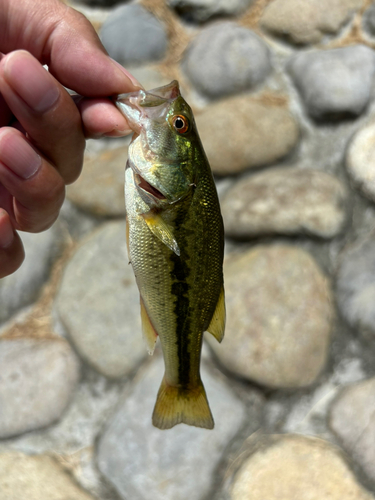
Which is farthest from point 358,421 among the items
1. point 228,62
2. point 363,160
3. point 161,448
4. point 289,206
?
point 228,62

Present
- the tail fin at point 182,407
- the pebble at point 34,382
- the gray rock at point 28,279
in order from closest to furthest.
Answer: the tail fin at point 182,407 < the pebble at point 34,382 < the gray rock at point 28,279

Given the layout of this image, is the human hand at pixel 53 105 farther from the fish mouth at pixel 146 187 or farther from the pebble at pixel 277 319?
the pebble at pixel 277 319

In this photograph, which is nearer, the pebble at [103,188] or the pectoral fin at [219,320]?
the pectoral fin at [219,320]

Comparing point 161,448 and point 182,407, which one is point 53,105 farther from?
point 161,448

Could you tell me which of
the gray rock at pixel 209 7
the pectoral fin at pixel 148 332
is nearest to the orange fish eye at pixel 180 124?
the pectoral fin at pixel 148 332

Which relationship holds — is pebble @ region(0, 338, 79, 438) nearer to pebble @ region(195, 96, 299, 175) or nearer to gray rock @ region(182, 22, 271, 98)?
pebble @ region(195, 96, 299, 175)

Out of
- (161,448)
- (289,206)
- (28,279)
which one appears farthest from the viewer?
(28,279)

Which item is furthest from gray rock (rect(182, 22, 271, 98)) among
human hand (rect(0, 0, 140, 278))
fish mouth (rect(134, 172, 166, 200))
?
fish mouth (rect(134, 172, 166, 200))

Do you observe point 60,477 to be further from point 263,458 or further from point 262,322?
point 262,322
